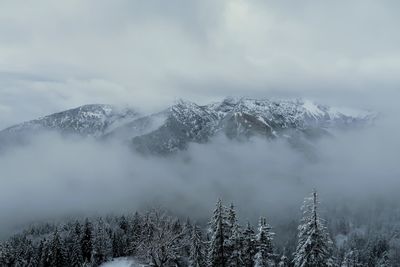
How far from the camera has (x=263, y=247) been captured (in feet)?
168

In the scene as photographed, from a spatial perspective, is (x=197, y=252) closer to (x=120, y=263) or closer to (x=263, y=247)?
(x=120, y=263)

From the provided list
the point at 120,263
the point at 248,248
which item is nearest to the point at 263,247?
the point at 248,248

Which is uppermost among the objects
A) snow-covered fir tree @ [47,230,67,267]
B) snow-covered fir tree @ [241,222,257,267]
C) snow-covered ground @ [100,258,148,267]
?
snow-covered fir tree @ [241,222,257,267]

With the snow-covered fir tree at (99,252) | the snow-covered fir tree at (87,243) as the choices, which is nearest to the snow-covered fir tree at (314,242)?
the snow-covered fir tree at (99,252)

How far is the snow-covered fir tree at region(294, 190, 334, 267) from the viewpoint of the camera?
4059 centimetres

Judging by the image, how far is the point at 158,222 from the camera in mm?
44812

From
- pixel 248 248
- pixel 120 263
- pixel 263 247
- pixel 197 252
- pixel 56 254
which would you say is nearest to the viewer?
pixel 263 247

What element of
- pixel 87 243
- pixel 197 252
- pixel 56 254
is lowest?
pixel 56 254

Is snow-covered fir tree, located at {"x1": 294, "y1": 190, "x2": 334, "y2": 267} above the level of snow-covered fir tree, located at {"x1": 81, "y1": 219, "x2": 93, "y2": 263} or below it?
above

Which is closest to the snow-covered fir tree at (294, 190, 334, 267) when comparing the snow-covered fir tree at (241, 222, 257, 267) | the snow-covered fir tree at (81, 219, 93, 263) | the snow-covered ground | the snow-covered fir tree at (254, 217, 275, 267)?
the snow-covered fir tree at (254, 217, 275, 267)

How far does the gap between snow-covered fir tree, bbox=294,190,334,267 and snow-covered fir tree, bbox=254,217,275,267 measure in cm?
966

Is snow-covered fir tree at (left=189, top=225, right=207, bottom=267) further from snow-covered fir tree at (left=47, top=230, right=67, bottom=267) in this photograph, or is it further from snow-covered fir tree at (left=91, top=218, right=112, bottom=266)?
snow-covered fir tree at (left=47, top=230, right=67, bottom=267)

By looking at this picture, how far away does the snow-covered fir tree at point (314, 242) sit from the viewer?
40.6m

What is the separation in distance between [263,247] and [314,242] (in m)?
11.1
